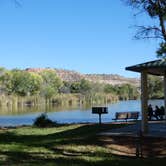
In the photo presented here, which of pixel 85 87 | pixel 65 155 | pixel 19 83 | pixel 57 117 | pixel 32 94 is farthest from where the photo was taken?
pixel 85 87

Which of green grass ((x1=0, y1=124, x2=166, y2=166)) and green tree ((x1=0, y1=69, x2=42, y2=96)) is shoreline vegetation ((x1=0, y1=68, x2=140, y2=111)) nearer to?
green tree ((x1=0, y1=69, x2=42, y2=96))

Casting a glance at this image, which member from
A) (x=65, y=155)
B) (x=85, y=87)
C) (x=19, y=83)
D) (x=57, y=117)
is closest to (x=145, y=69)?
(x=65, y=155)

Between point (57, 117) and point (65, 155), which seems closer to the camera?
point (65, 155)

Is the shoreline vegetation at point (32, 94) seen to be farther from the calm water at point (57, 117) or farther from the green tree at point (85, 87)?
the calm water at point (57, 117)

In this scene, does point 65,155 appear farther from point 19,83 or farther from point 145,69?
point 19,83

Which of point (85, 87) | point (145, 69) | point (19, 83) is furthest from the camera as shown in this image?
point (85, 87)

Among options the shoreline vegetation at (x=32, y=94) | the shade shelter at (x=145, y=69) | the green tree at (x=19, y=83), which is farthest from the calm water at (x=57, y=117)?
the green tree at (x=19, y=83)

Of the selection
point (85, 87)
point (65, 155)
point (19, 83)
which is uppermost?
point (85, 87)

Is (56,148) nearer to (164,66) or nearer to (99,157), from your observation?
(99,157)

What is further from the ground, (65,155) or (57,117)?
(57,117)

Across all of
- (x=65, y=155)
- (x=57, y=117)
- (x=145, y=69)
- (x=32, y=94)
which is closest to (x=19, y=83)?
(x=32, y=94)

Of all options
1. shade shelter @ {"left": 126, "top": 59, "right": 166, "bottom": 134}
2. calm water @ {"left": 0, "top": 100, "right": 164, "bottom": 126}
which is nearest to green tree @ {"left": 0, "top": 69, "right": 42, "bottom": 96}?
calm water @ {"left": 0, "top": 100, "right": 164, "bottom": 126}

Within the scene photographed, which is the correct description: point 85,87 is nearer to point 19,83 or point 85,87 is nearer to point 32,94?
point 32,94

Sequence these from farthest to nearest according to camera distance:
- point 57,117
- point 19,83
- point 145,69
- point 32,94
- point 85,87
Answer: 1. point 85,87
2. point 32,94
3. point 19,83
4. point 57,117
5. point 145,69
